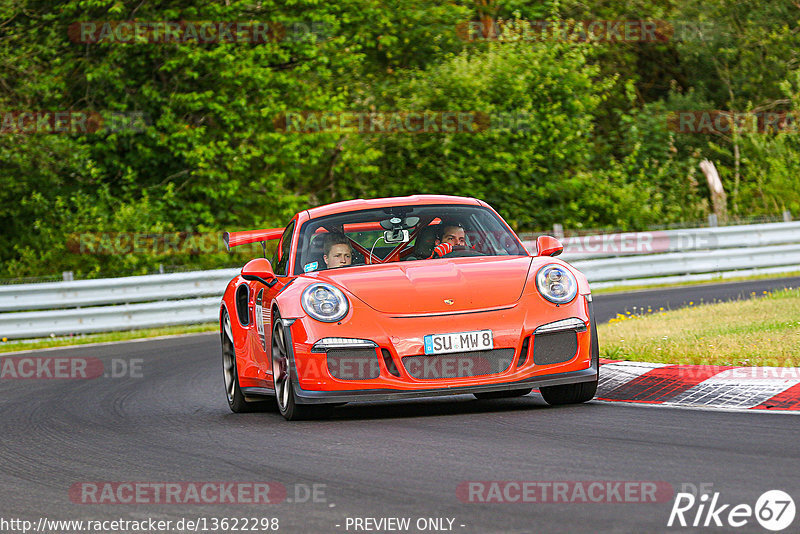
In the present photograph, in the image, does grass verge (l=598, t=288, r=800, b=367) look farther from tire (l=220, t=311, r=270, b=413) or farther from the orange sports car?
tire (l=220, t=311, r=270, b=413)

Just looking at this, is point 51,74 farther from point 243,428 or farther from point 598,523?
point 598,523

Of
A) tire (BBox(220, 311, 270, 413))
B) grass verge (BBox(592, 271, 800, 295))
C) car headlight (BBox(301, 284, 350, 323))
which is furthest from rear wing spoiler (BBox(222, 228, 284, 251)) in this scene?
grass verge (BBox(592, 271, 800, 295))

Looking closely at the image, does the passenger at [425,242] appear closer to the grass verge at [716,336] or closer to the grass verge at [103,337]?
the grass verge at [716,336]

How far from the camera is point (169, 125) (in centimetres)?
2619

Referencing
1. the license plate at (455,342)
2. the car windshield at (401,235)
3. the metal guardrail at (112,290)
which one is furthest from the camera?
the metal guardrail at (112,290)

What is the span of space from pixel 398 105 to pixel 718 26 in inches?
546

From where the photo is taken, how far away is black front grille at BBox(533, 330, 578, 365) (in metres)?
7.71

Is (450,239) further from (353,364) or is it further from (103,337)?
(103,337)

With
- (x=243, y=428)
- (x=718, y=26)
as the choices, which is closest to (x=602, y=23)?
(x=718, y=26)

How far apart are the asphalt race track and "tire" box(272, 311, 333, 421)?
11 cm

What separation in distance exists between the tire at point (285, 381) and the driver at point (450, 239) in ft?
4.16

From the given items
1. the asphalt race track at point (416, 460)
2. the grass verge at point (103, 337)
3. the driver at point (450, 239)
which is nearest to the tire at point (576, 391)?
the asphalt race track at point (416, 460)

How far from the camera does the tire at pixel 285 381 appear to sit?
7875 mm

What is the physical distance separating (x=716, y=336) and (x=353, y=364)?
362 cm
